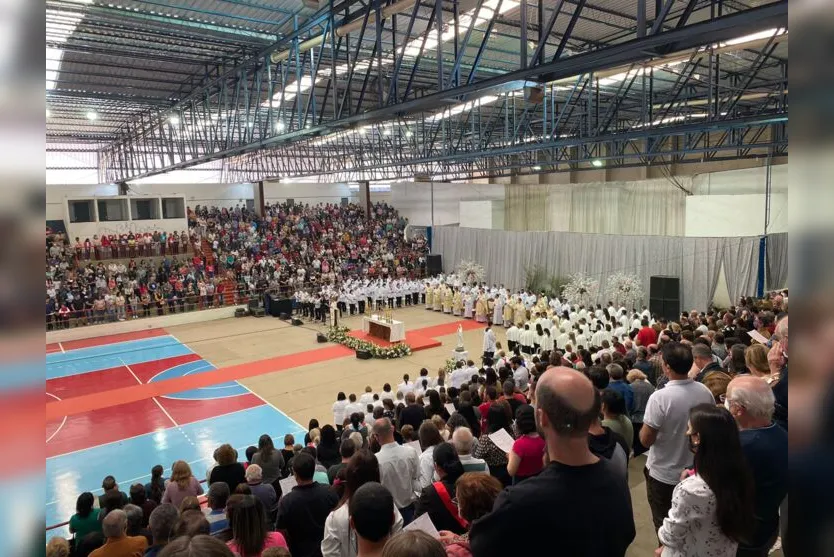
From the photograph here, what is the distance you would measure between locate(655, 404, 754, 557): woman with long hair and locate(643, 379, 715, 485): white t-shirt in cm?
117

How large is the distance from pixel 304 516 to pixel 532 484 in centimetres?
281

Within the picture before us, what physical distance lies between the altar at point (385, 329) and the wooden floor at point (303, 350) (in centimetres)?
98

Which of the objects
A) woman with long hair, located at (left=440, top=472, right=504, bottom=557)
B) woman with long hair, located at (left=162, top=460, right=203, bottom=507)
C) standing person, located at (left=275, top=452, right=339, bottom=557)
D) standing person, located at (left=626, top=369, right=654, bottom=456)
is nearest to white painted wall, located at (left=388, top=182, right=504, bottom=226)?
standing person, located at (left=626, top=369, right=654, bottom=456)

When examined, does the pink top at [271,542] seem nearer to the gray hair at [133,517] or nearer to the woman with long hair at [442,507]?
the woman with long hair at [442,507]

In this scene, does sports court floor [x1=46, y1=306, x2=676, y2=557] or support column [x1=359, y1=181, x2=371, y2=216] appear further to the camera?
support column [x1=359, y1=181, x2=371, y2=216]

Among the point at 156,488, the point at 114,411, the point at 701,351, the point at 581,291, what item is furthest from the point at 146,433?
the point at 581,291

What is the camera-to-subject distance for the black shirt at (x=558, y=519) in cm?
197

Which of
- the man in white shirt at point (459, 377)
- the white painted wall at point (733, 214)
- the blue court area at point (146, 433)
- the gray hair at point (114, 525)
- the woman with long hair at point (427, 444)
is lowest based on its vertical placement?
the blue court area at point (146, 433)

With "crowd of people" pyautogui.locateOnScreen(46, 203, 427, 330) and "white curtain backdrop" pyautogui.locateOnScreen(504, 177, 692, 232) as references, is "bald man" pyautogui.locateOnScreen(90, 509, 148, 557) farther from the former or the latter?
"white curtain backdrop" pyautogui.locateOnScreen(504, 177, 692, 232)

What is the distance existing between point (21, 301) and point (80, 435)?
13.0m

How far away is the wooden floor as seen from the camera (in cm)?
1312

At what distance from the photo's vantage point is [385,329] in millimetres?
17359

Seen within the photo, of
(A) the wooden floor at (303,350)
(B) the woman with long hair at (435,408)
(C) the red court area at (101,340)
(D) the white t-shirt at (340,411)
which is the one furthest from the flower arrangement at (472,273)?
(B) the woman with long hair at (435,408)

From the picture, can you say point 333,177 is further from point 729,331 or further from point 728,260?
point 729,331
